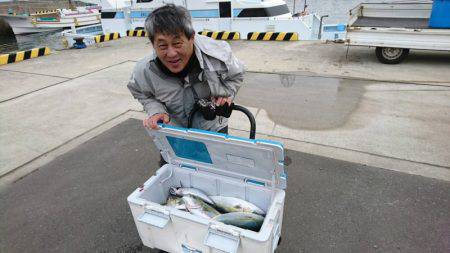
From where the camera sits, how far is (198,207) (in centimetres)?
171

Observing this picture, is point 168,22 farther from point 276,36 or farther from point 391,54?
point 276,36

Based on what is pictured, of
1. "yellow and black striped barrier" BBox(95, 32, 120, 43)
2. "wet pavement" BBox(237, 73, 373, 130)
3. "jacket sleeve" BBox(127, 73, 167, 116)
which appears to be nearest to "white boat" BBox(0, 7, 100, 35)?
"yellow and black striped barrier" BBox(95, 32, 120, 43)

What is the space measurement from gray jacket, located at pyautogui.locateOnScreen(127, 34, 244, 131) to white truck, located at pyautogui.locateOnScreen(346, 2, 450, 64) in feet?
16.6

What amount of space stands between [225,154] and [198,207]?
38 centimetres

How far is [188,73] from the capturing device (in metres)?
1.79

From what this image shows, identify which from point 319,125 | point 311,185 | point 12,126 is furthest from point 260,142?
point 12,126

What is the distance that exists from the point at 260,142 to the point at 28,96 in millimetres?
5784

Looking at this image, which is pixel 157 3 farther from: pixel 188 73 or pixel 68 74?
pixel 188 73

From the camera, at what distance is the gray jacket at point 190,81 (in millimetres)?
1765

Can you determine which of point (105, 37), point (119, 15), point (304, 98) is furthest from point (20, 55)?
point (304, 98)

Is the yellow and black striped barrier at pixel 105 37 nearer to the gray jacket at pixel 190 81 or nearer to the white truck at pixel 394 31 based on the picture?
the white truck at pixel 394 31

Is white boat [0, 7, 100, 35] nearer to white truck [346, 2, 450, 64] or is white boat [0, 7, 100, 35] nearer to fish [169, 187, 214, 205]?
white truck [346, 2, 450, 64]

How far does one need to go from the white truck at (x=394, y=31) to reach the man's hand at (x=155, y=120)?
5.48 meters

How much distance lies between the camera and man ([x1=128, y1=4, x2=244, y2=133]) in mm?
1567
